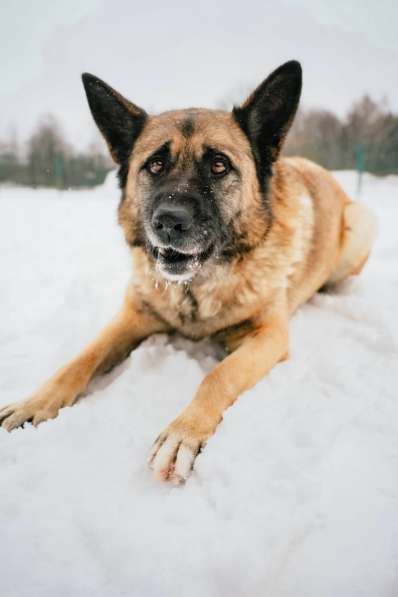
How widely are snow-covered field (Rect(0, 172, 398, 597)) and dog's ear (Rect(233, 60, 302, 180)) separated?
1.18 meters

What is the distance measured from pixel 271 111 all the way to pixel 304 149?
705 inches

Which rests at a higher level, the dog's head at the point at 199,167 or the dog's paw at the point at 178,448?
the dog's head at the point at 199,167

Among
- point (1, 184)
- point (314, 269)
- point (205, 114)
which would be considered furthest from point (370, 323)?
point (1, 184)

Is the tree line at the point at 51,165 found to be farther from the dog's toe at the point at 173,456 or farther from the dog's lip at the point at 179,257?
the dog's toe at the point at 173,456

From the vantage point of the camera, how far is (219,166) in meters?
2.16

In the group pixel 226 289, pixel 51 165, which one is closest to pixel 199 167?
pixel 226 289

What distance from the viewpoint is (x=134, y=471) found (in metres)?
1.45

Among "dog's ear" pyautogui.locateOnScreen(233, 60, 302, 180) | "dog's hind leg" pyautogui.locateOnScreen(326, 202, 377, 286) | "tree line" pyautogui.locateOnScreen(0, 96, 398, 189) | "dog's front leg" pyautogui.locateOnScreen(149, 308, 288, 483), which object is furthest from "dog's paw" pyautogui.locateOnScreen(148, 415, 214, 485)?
"tree line" pyautogui.locateOnScreen(0, 96, 398, 189)

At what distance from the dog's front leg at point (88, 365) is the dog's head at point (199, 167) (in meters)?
0.36

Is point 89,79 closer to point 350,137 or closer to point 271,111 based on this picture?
point 271,111

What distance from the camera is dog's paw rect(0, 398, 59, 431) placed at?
1693mm

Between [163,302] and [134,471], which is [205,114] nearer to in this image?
[163,302]

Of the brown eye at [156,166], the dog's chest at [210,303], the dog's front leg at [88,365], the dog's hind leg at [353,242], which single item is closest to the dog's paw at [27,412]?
the dog's front leg at [88,365]

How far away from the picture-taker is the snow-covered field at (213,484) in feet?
3.55
